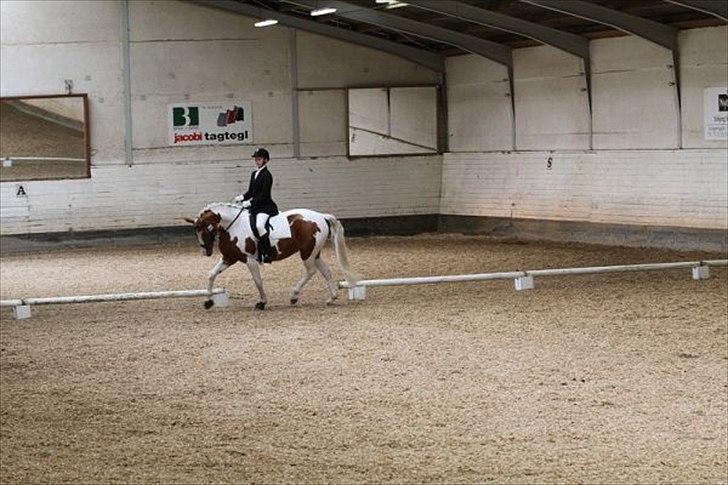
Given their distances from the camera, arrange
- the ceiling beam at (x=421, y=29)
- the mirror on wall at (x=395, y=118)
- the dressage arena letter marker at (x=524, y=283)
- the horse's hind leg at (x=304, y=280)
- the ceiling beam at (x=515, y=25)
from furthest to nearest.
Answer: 1. the mirror on wall at (x=395, y=118)
2. the ceiling beam at (x=421, y=29)
3. the ceiling beam at (x=515, y=25)
4. the dressage arena letter marker at (x=524, y=283)
5. the horse's hind leg at (x=304, y=280)

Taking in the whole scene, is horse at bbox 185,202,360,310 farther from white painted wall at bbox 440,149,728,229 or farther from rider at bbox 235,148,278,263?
white painted wall at bbox 440,149,728,229

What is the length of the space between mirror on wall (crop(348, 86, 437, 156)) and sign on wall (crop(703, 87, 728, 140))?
A: 6793 millimetres

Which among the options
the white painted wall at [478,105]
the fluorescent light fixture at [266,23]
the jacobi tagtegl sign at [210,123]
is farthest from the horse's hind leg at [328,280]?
the jacobi tagtegl sign at [210,123]

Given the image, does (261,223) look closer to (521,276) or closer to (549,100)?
(521,276)

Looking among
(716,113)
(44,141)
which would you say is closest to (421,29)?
(716,113)

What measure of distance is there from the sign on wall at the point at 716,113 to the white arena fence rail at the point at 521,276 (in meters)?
2.86

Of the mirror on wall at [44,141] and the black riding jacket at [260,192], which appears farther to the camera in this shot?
the mirror on wall at [44,141]

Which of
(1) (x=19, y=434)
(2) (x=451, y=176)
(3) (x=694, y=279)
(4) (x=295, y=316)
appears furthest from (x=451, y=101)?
(1) (x=19, y=434)

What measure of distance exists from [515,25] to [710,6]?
3838 millimetres

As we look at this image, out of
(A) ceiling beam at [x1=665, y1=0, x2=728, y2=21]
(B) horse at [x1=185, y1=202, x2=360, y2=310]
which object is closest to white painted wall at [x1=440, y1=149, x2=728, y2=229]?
(A) ceiling beam at [x1=665, y1=0, x2=728, y2=21]

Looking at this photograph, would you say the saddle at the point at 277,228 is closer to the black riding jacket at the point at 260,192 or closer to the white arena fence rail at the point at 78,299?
the black riding jacket at the point at 260,192

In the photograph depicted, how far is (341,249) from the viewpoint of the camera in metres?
12.5

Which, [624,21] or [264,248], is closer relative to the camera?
[264,248]

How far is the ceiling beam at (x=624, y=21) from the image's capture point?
16.7 metres
